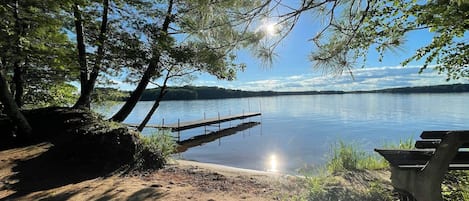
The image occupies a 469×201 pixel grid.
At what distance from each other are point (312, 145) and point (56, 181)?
1394 cm

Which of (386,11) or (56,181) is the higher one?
(386,11)

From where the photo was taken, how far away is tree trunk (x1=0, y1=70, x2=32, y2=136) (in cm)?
654

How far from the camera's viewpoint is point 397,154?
2.14 meters

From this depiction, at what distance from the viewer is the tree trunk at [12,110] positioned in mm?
6543

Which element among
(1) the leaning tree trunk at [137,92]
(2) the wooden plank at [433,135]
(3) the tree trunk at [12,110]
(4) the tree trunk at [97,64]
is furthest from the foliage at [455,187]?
(3) the tree trunk at [12,110]

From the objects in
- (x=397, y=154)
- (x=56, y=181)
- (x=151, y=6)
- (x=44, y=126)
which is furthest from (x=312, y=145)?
(x=397, y=154)

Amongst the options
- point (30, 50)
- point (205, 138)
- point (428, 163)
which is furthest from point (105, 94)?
point (205, 138)

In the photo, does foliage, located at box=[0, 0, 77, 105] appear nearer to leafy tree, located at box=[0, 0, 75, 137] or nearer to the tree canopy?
leafy tree, located at box=[0, 0, 75, 137]

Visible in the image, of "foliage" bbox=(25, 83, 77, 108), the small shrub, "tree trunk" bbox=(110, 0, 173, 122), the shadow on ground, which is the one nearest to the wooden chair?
the shadow on ground

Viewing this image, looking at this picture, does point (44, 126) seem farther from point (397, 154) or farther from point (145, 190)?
point (397, 154)

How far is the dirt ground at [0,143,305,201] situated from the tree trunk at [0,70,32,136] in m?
1.50

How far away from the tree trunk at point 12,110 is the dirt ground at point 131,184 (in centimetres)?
150

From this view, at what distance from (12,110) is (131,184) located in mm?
4212

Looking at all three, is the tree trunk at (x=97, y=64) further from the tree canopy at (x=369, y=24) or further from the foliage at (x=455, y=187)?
the foliage at (x=455, y=187)
